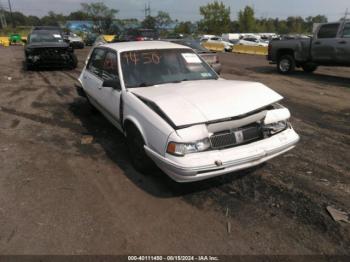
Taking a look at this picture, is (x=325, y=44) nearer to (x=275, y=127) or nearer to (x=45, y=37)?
(x=275, y=127)

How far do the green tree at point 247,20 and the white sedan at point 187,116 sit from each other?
82034 millimetres

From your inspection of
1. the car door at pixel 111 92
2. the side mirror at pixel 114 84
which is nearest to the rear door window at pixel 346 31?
the car door at pixel 111 92

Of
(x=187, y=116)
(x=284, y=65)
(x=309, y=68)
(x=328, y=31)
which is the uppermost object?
(x=328, y=31)

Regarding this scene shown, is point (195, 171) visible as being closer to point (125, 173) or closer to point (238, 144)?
point (238, 144)

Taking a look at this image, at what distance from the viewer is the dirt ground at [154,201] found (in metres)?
3.04

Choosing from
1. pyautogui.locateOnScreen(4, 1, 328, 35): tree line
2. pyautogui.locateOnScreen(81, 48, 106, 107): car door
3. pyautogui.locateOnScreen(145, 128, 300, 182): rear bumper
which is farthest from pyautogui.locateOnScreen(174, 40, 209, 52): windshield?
pyautogui.locateOnScreen(4, 1, 328, 35): tree line

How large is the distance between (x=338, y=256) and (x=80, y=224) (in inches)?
94.7

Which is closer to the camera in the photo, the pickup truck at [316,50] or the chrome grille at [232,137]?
the chrome grille at [232,137]

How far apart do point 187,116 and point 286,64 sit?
1115cm

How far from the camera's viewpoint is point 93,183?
4.19 metres

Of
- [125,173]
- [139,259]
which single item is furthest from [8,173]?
[139,259]

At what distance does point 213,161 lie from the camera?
3.42m

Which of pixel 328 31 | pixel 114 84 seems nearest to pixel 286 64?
pixel 328 31

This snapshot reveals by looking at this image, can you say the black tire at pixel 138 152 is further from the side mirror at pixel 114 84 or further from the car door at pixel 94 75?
the car door at pixel 94 75
